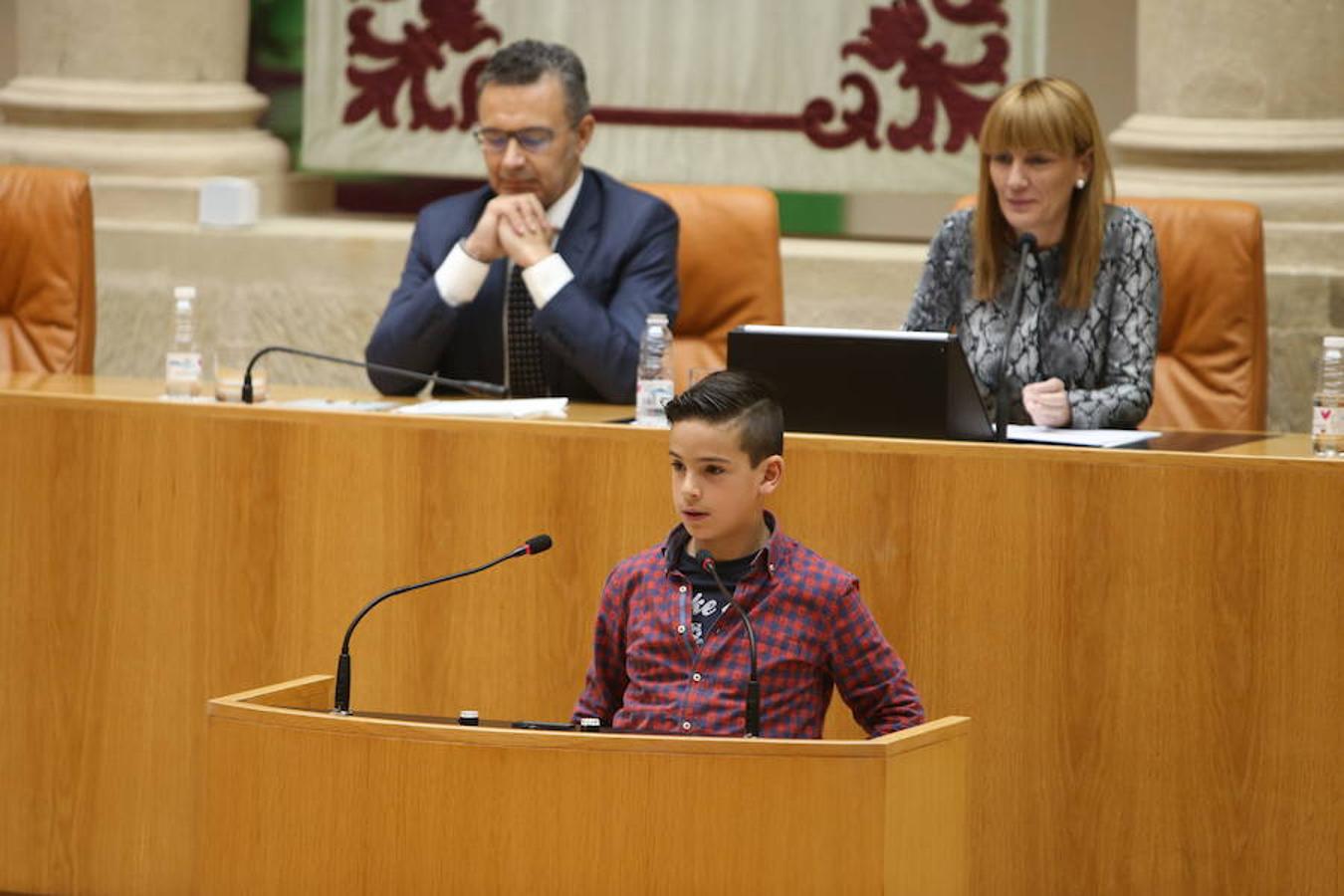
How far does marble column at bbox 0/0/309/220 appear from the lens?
6168 millimetres

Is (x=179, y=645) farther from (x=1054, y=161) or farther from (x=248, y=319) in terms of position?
(x=248, y=319)

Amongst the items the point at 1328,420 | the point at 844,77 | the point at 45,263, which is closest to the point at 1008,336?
the point at 1328,420

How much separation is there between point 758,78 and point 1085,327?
2.37m

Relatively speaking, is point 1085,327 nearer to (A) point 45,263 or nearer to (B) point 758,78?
(A) point 45,263

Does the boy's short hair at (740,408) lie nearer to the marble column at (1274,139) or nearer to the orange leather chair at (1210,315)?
the orange leather chair at (1210,315)

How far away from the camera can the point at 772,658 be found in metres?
2.98

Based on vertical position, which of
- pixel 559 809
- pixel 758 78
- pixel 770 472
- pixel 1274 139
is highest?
pixel 758 78

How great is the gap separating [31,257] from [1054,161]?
2258mm

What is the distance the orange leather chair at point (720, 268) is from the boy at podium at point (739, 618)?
163 cm

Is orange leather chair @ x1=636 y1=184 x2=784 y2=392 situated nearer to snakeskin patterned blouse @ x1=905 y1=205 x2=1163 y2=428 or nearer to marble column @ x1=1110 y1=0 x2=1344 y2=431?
snakeskin patterned blouse @ x1=905 y1=205 x2=1163 y2=428

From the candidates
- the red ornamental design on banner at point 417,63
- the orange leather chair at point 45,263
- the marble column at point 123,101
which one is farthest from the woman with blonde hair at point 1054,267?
the marble column at point 123,101

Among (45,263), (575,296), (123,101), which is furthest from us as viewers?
(123,101)

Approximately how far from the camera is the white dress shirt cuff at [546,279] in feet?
13.9

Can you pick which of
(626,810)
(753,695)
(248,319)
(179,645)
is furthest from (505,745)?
(248,319)
